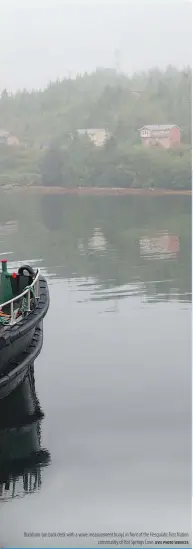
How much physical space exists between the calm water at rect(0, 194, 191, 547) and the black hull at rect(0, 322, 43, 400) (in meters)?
0.36

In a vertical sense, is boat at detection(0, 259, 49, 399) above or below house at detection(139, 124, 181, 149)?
below

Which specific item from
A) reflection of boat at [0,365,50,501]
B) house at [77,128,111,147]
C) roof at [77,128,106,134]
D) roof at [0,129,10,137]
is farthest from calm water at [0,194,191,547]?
roof at [0,129,10,137]

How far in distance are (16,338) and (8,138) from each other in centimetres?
2449

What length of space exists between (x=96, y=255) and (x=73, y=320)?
204 inches

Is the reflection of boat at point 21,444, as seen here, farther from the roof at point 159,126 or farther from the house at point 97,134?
the house at point 97,134

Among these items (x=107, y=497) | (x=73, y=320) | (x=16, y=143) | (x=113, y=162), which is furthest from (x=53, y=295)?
(x=16, y=143)

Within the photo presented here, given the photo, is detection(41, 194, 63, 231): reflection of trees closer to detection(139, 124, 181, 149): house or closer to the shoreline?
the shoreline

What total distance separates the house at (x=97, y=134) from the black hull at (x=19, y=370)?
22.7m

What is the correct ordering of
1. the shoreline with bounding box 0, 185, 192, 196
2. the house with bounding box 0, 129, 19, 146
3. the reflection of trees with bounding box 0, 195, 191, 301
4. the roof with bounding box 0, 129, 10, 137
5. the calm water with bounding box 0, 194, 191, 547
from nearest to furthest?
the calm water with bounding box 0, 194, 191, 547 < the reflection of trees with bounding box 0, 195, 191, 301 < the shoreline with bounding box 0, 185, 192, 196 < the house with bounding box 0, 129, 19, 146 < the roof with bounding box 0, 129, 10, 137

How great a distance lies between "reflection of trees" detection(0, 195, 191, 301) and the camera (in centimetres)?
1273

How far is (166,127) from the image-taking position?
27.8 m

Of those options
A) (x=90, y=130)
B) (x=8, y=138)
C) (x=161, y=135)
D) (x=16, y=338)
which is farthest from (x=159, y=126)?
(x=16, y=338)

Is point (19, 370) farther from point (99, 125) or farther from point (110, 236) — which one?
point (99, 125)

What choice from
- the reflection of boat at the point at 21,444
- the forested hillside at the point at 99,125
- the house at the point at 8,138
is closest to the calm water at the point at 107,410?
the reflection of boat at the point at 21,444
